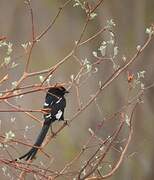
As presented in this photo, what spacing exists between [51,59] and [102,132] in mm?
570

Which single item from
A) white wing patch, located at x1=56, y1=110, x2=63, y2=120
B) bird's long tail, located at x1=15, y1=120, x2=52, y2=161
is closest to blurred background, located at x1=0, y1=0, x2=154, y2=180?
white wing patch, located at x1=56, y1=110, x2=63, y2=120

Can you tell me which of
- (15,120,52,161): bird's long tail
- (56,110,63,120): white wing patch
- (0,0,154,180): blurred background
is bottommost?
(15,120,52,161): bird's long tail

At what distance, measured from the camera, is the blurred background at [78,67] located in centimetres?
360

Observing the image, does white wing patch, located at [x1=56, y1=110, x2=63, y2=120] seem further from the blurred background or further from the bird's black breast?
the blurred background

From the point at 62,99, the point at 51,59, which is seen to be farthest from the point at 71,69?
the point at 62,99

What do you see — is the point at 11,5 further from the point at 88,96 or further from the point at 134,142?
the point at 134,142

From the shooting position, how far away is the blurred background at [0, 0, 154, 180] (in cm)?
360

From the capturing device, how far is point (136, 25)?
3799 mm

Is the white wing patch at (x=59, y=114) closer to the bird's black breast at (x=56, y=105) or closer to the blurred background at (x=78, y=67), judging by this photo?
the bird's black breast at (x=56, y=105)

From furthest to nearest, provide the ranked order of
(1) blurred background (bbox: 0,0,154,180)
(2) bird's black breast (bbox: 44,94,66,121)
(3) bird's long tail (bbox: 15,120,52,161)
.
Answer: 1. (1) blurred background (bbox: 0,0,154,180)
2. (2) bird's black breast (bbox: 44,94,66,121)
3. (3) bird's long tail (bbox: 15,120,52,161)

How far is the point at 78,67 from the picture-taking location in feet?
12.1

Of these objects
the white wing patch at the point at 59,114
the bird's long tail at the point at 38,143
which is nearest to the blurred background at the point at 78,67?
the white wing patch at the point at 59,114

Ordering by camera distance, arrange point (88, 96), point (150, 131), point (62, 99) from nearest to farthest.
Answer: point (62, 99)
point (88, 96)
point (150, 131)

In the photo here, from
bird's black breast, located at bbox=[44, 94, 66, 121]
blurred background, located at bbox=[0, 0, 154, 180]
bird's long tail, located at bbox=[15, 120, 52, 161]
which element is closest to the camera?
bird's long tail, located at bbox=[15, 120, 52, 161]
